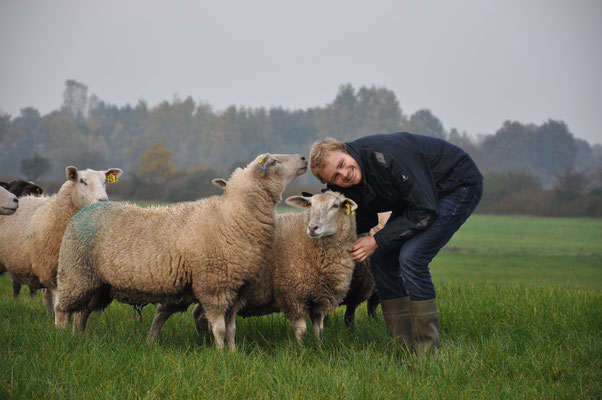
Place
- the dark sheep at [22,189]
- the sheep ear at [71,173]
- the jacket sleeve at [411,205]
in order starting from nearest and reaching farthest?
the jacket sleeve at [411,205] < the sheep ear at [71,173] < the dark sheep at [22,189]

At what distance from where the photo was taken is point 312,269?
533 cm

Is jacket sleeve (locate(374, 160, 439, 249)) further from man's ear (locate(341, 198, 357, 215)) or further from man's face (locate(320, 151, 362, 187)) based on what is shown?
man's ear (locate(341, 198, 357, 215))

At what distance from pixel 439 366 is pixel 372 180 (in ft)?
5.16

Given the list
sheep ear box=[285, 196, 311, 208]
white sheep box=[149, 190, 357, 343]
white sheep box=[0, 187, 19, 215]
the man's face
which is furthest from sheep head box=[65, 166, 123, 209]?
the man's face

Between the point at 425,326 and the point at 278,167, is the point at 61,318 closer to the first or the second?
the point at 278,167

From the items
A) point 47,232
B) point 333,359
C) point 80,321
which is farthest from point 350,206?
point 47,232

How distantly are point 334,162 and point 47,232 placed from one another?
150 inches

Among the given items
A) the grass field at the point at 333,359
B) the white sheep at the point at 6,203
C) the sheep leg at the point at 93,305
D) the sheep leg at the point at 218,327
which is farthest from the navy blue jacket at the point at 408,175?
the white sheep at the point at 6,203

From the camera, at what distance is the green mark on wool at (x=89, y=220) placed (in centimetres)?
538

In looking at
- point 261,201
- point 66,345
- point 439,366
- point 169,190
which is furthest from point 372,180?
point 169,190

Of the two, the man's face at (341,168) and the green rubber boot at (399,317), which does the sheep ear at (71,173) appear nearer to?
the man's face at (341,168)

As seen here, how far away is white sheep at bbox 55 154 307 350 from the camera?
5023 mm

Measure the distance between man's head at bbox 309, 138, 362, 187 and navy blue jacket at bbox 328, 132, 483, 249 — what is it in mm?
58

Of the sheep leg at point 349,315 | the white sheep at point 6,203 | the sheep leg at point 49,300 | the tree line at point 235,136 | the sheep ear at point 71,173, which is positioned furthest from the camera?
the tree line at point 235,136
